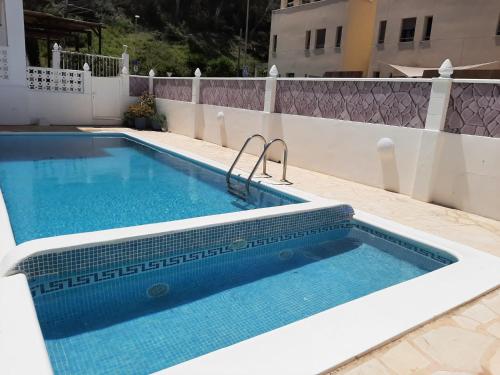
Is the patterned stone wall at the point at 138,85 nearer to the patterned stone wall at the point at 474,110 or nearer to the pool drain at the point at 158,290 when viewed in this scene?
the patterned stone wall at the point at 474,110

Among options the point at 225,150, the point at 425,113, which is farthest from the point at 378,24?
the point at 425,113

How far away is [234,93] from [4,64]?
8.24 m

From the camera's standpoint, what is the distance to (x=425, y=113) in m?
7.14

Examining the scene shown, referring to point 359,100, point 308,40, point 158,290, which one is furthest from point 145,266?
point 308,40

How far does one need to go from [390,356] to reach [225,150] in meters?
9.81

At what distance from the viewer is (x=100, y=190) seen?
7480mm

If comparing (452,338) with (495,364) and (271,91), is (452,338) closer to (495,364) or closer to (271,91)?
(495,364)

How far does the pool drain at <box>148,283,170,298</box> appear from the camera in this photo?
158 inches

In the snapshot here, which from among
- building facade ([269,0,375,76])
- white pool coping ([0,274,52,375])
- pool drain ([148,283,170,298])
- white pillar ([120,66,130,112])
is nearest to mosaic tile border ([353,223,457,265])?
pool drain ([148,283,170,298])

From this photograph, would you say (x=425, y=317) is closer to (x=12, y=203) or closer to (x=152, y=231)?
(x=152, y=231)

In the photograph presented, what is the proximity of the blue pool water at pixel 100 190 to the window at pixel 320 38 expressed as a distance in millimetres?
18619

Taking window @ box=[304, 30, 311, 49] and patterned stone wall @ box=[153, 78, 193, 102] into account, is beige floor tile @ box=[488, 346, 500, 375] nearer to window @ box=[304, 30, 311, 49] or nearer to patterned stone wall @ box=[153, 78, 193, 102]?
patterned stone wall @ box=[153, 78, 193, 102]

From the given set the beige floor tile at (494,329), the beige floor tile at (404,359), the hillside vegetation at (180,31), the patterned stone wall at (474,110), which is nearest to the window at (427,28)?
the patterned stone wall at (474,110)

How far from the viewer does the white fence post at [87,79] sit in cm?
1591
